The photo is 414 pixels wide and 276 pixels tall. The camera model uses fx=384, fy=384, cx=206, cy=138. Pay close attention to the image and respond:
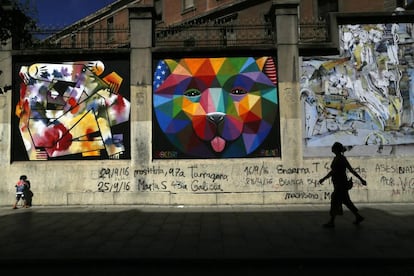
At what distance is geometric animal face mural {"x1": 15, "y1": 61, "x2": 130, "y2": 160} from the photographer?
11.1 metres

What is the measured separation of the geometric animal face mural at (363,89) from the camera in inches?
428

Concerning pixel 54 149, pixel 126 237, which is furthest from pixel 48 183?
pixel 126 237

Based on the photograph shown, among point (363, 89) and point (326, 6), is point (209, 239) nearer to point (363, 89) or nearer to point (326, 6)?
point (363, 89)

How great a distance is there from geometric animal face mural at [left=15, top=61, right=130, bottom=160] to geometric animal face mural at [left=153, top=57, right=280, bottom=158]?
4.13 ft

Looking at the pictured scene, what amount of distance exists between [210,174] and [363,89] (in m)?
4.99

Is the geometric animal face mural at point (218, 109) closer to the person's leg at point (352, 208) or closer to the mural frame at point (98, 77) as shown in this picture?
the mural frame at point (98, 77)

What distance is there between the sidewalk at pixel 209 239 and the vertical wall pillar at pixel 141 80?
1.88 meters

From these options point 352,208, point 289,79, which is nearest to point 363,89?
point 289,79

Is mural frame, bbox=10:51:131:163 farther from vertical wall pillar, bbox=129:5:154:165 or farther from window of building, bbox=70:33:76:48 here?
window of building, bbox=70:33:76:48

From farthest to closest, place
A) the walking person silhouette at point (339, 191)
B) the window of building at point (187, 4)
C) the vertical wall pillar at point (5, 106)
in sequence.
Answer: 1. the window of building at point (187, 4)
2. the vertical wall pillar at point (5, 106)
3. the walking person silhouette at point (339, 191)

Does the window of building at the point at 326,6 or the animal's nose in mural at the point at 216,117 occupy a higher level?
the window of building at the point at 326,6

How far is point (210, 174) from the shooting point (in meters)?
10.8

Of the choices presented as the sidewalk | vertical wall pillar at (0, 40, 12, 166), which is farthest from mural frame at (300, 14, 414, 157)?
vertical wall pillar at (0, 40, 12, 166)

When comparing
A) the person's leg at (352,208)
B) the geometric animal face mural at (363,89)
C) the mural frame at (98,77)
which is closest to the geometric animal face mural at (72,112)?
the mural frame at (98,77)
